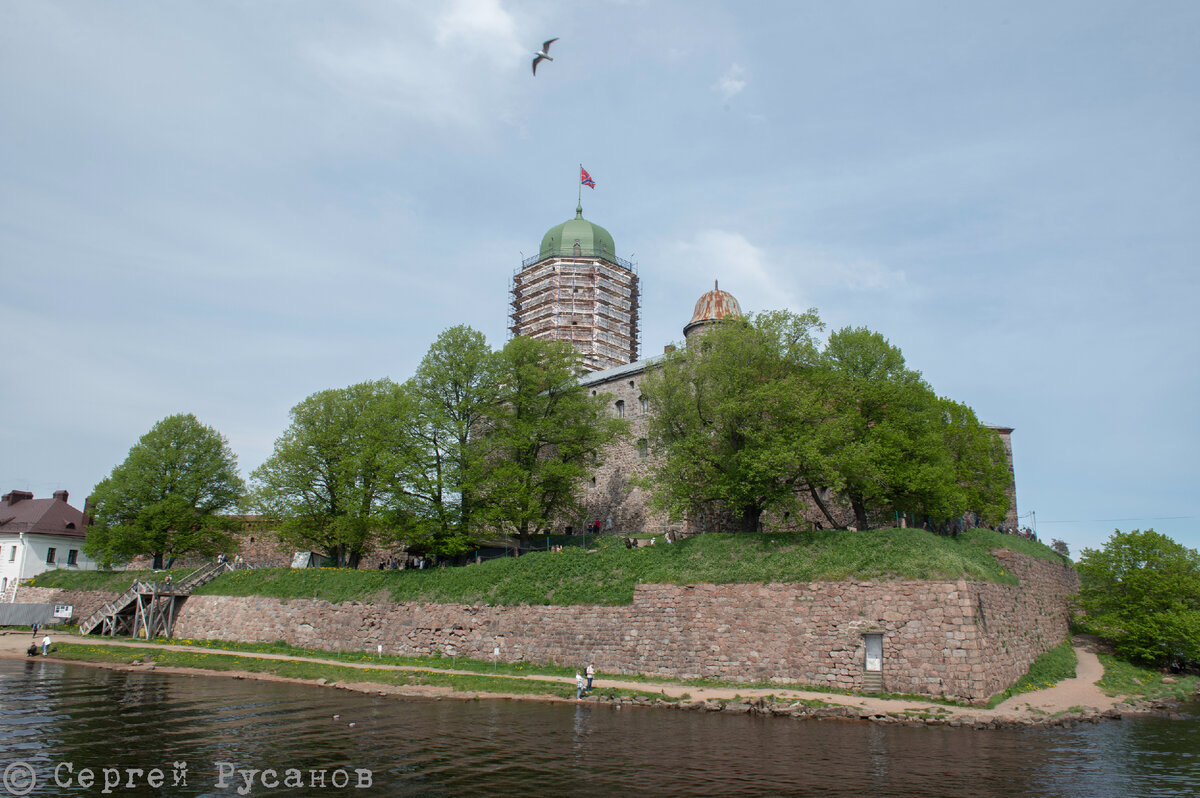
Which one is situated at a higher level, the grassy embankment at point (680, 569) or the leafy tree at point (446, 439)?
the leafy tree at point (446, 439)

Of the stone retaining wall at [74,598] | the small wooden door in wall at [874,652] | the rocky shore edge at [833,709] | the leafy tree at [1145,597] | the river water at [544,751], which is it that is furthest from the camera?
the stone retaining wall at [74,598]

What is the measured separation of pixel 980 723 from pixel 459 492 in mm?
25306

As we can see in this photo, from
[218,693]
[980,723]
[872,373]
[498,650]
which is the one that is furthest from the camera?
[872,373]

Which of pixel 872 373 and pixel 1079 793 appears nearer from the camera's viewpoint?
pixel 1079 793

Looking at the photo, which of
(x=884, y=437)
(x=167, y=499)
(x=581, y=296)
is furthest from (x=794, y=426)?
(x=167, y=499)

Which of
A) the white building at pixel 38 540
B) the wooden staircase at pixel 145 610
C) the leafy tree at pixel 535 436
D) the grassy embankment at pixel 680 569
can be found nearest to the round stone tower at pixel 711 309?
the leafy tree at pixel 535 436

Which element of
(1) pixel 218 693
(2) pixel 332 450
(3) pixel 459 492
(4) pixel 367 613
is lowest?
(1) pixel 218 693

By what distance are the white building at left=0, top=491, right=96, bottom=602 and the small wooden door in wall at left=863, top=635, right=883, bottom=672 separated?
5486cm

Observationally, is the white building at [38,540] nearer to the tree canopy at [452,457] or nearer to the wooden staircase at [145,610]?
the wooden staircase at [145,610]

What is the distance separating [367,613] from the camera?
115ft

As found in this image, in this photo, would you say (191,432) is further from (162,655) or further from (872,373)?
(872,373)

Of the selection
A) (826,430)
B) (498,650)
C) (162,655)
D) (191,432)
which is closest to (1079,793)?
(826,430)

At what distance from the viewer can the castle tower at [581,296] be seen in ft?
202

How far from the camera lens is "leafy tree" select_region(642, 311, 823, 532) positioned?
29.3 meters
